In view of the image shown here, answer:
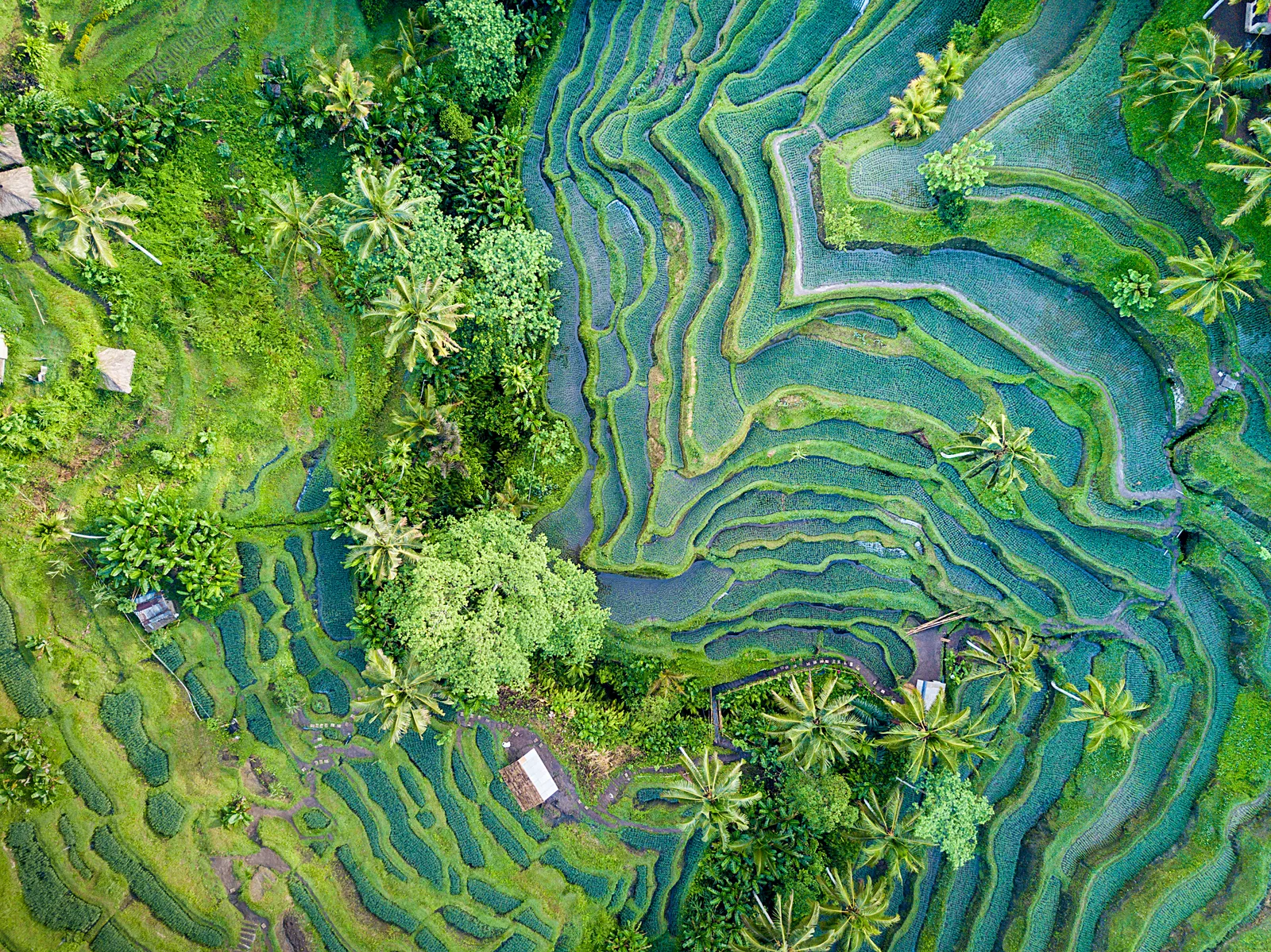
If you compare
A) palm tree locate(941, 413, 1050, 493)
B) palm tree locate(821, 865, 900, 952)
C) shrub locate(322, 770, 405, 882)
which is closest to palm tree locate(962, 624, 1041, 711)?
palm tree locate(941, 413, 1050, 493)

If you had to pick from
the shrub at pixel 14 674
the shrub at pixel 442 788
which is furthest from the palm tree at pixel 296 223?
the shrub at pixel 442 788

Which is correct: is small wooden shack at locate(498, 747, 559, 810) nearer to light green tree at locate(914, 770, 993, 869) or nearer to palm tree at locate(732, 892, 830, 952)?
palm tree at locate(732, 892, 830, 952)

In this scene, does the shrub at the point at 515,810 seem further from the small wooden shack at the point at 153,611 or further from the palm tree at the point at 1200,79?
the palm tree at the point at 1200,79

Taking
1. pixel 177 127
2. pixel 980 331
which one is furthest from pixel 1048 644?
pixel 177 127

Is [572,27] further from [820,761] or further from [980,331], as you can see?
[820,761]

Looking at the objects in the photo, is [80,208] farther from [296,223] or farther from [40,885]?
[40,885]

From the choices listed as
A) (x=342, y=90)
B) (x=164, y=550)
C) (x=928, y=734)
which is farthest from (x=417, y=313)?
(x=928, y=734)
